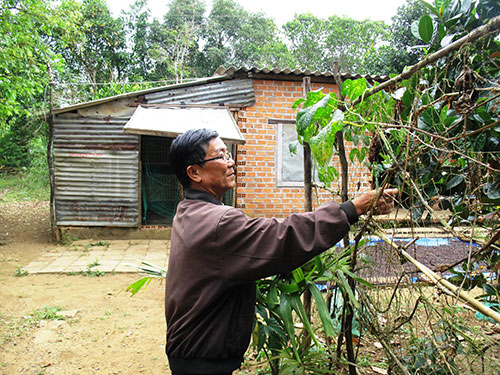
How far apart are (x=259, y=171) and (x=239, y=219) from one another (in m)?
6.53

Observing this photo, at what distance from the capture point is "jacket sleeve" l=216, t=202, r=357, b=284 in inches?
55.4

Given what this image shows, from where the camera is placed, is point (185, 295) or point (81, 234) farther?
point (81, 234)

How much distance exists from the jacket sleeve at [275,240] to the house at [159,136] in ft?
20.7

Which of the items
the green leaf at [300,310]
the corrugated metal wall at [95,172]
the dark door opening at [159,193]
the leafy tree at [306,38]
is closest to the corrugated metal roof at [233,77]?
the corrugated metal wall at [95,172]

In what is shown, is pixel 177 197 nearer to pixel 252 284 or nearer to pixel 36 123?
pixel 252 284

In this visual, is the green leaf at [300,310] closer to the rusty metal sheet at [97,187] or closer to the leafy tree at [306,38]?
the rusty metal sheet at [97,187]

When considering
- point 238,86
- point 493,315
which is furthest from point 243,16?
point 493,315

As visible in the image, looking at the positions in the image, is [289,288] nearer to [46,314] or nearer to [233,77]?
[46,314]

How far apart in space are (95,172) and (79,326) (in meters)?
4.33

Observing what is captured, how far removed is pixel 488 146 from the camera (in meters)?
1.71

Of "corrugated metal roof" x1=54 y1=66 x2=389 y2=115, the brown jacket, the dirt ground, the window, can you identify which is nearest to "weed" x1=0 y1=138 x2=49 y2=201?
"corrugated metal roof" x1=54 y1=66 x2=389 y2=115

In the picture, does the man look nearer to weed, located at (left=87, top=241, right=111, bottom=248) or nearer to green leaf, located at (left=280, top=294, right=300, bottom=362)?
green leaf, located at (left=280, top=294, right=300, bottom=362)

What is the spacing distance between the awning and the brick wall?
2.19 ft

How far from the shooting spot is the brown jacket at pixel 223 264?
4.66 ft
